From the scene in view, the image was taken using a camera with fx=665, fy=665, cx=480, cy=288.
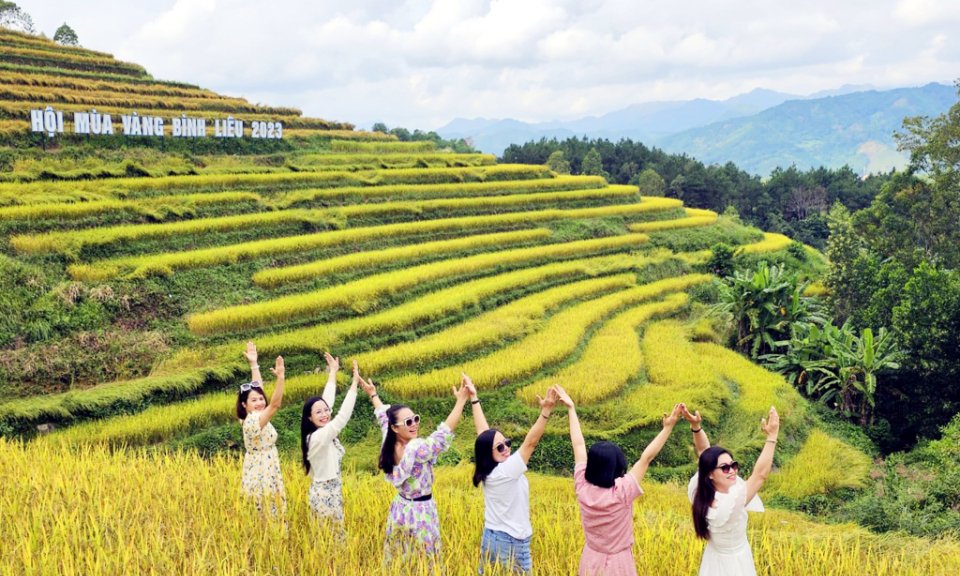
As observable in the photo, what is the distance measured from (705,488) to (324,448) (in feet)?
7.78

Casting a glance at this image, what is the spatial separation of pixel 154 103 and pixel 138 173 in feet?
22.9

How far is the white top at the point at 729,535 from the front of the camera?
3.42 meters

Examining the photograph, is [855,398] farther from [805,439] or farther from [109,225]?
[109,225]

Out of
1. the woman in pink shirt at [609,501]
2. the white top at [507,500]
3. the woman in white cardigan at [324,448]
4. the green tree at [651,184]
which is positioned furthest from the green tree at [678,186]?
the woman in pink shirt at [609,501]

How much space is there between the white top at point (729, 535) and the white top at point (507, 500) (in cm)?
99

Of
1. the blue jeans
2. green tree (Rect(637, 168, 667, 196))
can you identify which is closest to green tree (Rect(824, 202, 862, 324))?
the blue jeans

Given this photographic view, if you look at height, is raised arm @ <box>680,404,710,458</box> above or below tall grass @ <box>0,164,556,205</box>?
below

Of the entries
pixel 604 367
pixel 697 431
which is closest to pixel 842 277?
pixel 604 367

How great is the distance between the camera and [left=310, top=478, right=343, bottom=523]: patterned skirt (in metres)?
4.52

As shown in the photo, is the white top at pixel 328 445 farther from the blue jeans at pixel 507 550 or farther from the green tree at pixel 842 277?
the green tree at pixel 842 277

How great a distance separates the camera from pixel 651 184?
134 feet

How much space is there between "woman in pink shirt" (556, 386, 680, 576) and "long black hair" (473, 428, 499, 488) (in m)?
0.52

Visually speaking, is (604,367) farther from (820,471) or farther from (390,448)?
(390,448)

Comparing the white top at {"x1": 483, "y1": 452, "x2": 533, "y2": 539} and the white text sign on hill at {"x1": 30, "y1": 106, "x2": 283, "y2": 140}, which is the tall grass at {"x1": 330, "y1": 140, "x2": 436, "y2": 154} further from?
the white top at {"x1": 483, "y1": 452, "x2": 533, "y2": 539}
